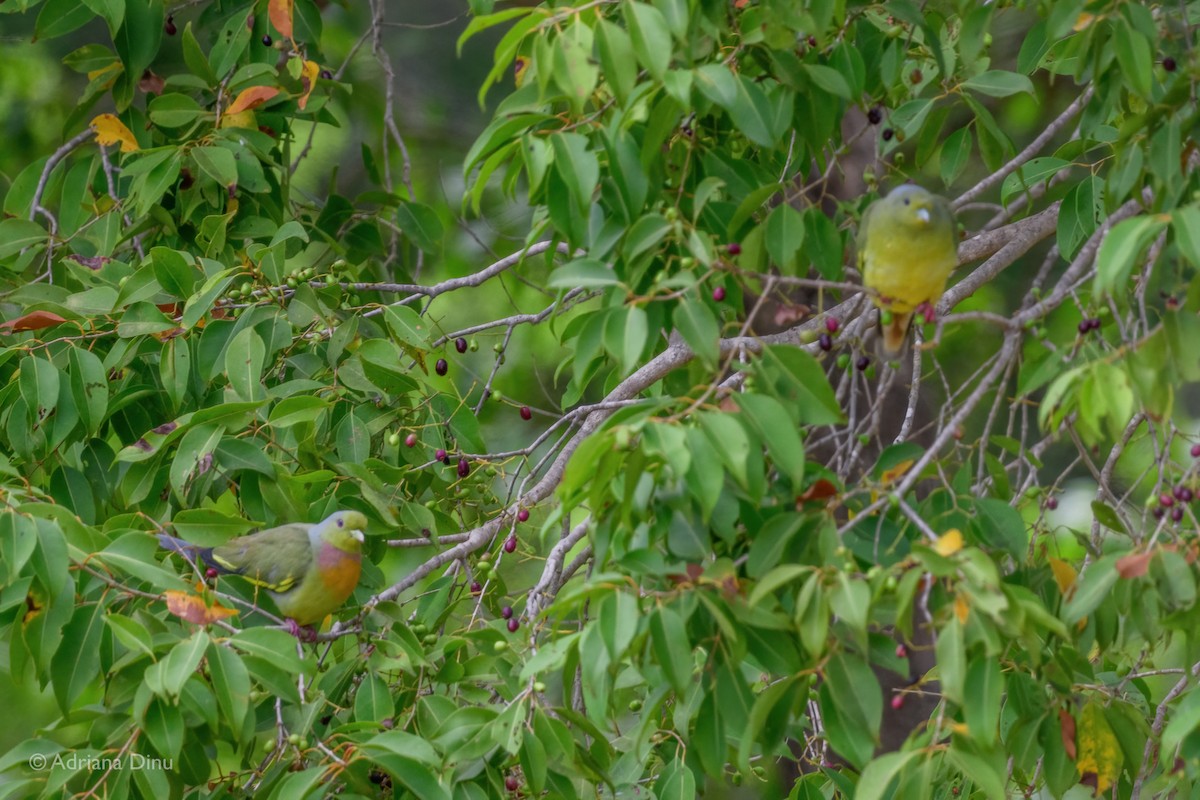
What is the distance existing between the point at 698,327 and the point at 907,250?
784 mm

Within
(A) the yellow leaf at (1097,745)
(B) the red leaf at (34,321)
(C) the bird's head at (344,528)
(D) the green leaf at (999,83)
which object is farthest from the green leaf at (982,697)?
(B) the red leaf at (34,321)

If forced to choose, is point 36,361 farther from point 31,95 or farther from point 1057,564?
point 31,95

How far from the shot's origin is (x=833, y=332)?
2355 millimetres

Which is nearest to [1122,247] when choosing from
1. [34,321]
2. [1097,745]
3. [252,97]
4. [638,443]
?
[638,443]

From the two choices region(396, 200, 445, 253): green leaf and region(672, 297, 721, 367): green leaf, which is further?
region(396, 200, 445, 253): green leaf

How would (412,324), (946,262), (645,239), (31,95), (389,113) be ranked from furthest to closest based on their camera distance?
(31,95), (389,113), (412,324), (946,262), (645,239)

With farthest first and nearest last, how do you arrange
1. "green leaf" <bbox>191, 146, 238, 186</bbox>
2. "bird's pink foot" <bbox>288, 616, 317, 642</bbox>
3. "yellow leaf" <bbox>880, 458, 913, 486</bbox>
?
"green leaf" <bbox>191, 146, 238, 186</bbox> → "bird's pink foot" <bbox>288, 616, 317, 642</bbox> → "yellow leaf" <bbox>880, 458, 913, 486</bbox>

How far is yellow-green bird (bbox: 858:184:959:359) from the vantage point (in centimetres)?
259

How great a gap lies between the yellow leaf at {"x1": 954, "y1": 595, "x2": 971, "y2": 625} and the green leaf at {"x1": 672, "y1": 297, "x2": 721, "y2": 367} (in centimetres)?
50

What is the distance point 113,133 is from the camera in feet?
12.1

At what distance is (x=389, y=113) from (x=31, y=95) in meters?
2.36

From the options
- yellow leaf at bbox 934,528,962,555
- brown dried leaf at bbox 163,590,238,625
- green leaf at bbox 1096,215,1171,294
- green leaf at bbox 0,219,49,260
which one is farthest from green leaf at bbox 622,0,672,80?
green leaf at bbox 0,219,49,260

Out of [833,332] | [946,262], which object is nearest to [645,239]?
[833,332]

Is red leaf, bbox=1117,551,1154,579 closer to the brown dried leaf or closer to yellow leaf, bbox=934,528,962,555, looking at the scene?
yellow leaf, bbox=934,528,962,555
